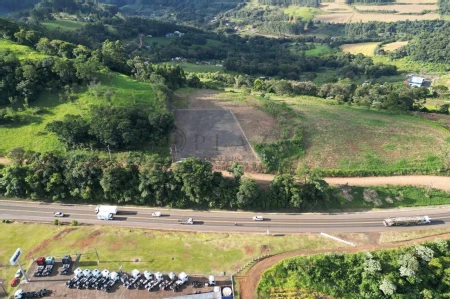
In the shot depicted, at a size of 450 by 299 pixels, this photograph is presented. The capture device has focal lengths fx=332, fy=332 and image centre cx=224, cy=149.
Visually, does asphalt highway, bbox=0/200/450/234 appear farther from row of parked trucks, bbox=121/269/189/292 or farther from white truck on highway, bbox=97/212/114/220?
row of parked trucks, bbox=121/269/189/292

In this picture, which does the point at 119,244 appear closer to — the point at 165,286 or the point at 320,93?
the point at 165,286

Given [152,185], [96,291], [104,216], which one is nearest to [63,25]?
[152,185]

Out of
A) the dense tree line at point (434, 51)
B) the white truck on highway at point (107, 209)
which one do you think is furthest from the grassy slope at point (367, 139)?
the dense tree line at point (434, 51)

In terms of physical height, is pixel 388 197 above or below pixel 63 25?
below

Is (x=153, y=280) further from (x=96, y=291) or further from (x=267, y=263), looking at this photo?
(x=267, y=263)

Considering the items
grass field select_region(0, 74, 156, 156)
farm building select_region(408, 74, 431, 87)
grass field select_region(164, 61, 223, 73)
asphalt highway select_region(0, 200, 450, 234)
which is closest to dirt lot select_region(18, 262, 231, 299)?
asphalt highway select_region(0, 200, 450, 234)

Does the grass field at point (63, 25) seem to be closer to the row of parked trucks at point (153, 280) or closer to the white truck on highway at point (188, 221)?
the white truck on highway at point (188, 221)
